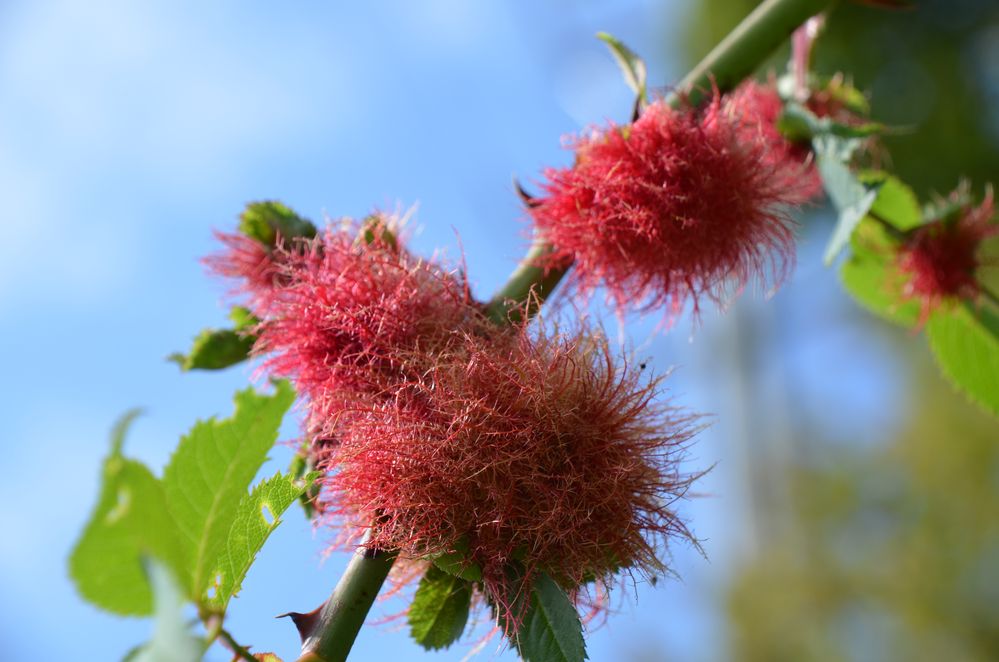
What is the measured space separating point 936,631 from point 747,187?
6539 millimetres

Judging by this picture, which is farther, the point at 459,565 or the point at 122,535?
the point at 459,565

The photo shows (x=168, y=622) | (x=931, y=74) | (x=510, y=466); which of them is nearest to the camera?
(x=168, y=622)

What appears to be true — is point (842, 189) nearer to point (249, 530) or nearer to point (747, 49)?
point (747, 49)

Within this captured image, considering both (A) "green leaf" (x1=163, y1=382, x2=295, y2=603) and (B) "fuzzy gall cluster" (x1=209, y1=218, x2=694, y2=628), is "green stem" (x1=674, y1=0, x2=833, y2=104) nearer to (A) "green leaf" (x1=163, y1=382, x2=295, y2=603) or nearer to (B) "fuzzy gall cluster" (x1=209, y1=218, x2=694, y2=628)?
(B) "fuzzy gall cluster" (x1=209, y1=218, x2=694, y2=628)

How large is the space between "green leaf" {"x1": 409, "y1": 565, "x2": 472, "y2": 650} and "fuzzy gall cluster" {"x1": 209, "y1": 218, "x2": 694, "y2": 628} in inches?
1.0

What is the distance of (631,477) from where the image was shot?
0.59 metres

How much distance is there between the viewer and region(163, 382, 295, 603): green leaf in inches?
17.1

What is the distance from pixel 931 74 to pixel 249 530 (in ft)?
25.4

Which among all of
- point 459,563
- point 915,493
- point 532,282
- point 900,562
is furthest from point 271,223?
point 915,493

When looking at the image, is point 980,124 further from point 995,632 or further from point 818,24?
point 818,24

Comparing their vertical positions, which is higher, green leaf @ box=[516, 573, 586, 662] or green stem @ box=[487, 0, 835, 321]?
green stem @ box=[487, 0, 835, 321]

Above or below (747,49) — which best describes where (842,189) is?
below

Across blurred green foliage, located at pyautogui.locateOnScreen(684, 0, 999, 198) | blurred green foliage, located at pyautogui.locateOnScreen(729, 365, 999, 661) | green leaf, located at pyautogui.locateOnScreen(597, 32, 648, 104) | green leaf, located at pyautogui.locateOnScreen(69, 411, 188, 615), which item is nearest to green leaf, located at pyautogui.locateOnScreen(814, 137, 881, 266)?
green leaf, located at pyautogui.locateOnScreen(597, 32, 648, 104)

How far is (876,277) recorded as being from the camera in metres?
1.00
